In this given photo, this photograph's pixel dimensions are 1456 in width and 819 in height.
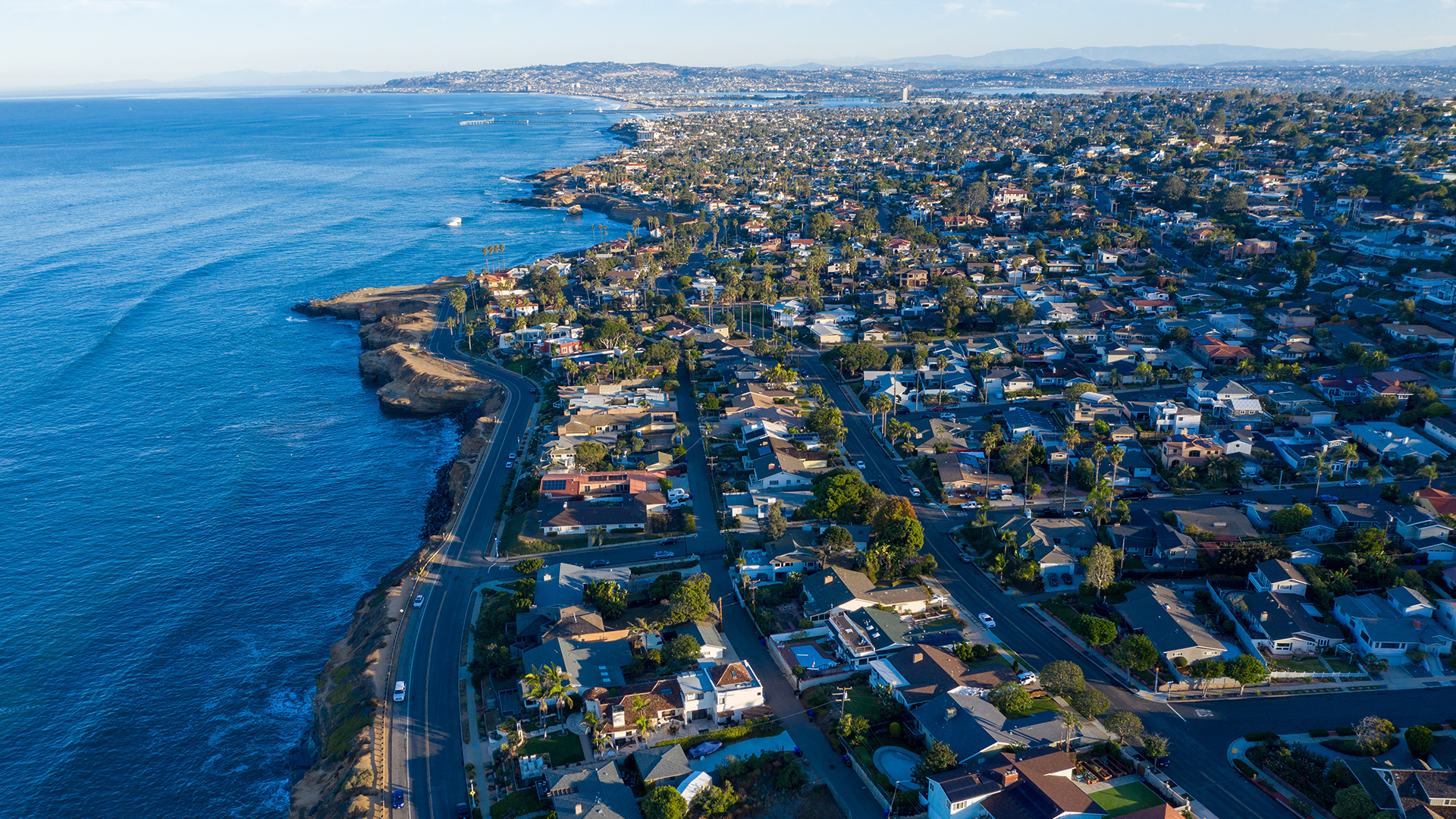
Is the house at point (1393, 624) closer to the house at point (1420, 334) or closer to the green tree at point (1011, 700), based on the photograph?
the green tree at point (1011, 700)

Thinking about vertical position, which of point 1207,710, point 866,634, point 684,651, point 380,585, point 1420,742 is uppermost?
point 684,651

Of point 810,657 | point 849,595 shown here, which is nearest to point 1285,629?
point 849,595

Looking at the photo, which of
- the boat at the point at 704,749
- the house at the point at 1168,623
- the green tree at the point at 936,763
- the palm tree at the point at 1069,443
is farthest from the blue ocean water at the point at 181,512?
the palm tree at the point at 1069,443

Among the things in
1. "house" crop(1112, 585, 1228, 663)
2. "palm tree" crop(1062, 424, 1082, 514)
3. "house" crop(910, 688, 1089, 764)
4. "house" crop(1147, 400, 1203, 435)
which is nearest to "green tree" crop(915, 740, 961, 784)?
"house" crop(910, 688, 1089, 764)

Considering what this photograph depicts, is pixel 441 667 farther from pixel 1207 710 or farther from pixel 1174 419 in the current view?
pixel 1174 419

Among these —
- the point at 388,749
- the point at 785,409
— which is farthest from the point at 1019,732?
the point at 785,409

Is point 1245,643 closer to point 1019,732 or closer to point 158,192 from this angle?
point 1019,732

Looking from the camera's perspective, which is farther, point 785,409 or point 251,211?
point 251,211
